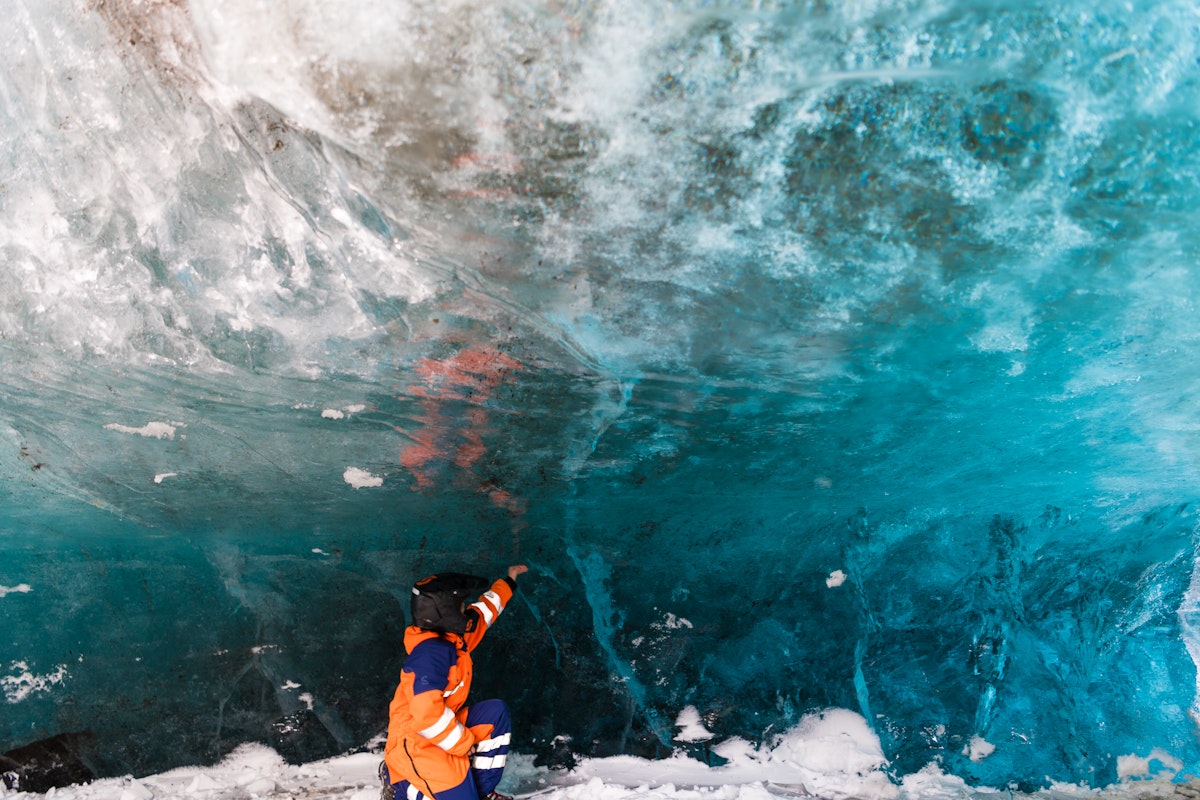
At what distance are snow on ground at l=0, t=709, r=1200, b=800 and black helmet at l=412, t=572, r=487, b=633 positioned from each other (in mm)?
1224

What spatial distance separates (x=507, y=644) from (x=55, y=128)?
294 cm

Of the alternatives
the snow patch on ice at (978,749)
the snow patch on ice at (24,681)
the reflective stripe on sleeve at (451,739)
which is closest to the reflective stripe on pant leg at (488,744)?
the reflective stripe on sleeve at (451,739)

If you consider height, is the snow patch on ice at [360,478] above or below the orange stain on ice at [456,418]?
below

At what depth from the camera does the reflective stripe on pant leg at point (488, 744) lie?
3.17m

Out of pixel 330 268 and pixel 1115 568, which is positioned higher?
pixel 330 268

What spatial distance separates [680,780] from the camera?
3.66 meters

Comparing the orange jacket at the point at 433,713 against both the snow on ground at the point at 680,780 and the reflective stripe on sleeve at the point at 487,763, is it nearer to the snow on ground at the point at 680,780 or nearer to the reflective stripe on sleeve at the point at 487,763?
the reflective stripe on sleeve at the point at 487,763

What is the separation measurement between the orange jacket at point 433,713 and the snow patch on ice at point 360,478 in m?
0.71

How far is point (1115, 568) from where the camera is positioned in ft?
11.9

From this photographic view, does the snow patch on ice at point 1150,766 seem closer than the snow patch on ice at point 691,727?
Yes

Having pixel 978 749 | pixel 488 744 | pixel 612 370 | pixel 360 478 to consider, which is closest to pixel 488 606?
pixel 488 744

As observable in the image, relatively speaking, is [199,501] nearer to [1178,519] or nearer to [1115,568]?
[1115,568]

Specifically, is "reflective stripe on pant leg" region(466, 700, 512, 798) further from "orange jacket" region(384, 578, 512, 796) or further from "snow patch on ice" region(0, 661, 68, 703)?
"snow patch on ice" region(0, 661, 68, 703)

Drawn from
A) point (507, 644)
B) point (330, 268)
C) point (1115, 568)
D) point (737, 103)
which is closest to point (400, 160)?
point (330, 268)
